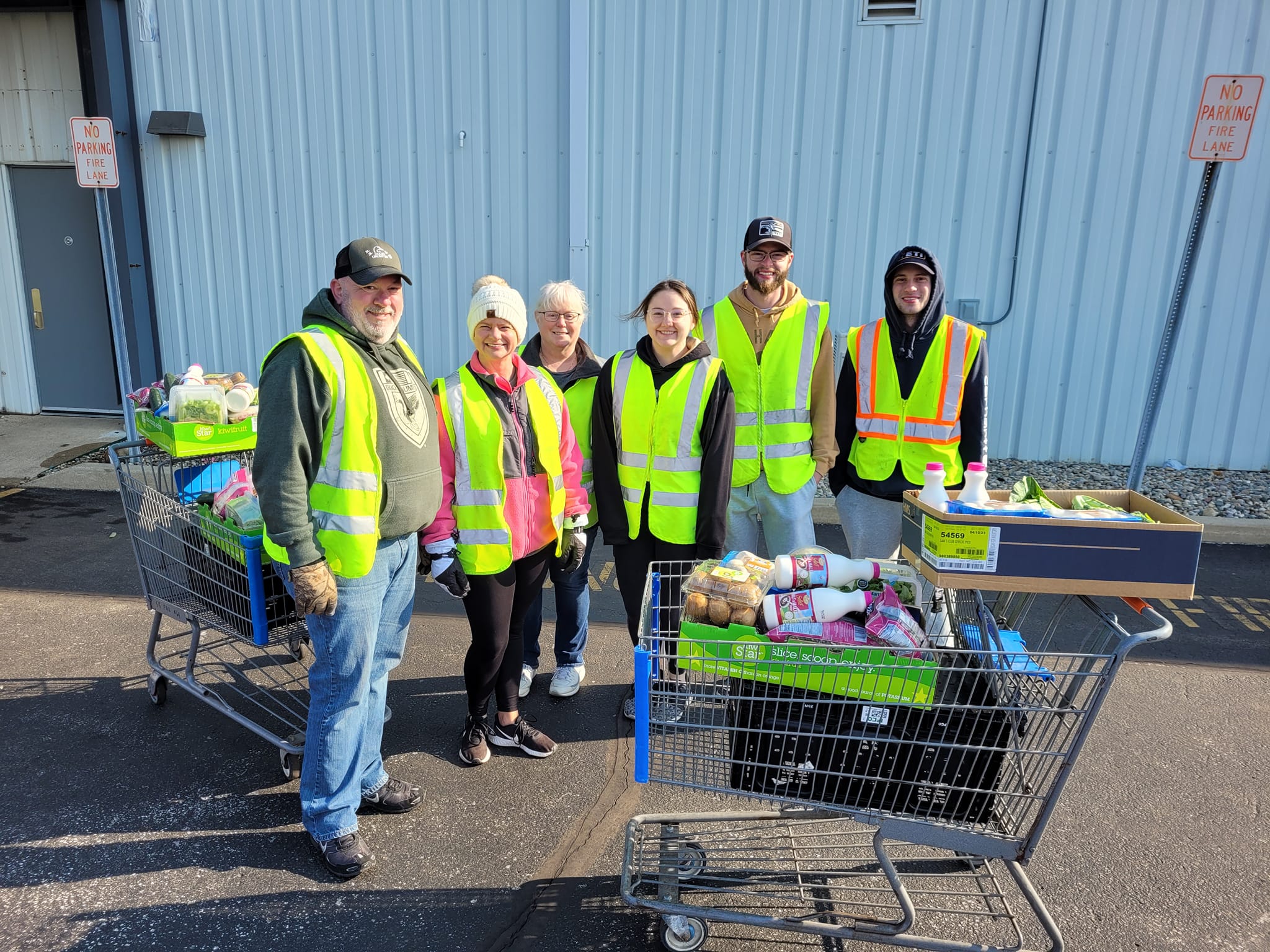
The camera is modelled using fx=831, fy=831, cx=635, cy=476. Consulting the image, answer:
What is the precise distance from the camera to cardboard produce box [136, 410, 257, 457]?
3.41 meters

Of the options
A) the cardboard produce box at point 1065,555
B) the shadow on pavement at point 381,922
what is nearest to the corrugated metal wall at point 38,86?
the shadow on pavement at point 381,922

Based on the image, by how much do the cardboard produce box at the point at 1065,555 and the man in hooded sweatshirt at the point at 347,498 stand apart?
1.71 m

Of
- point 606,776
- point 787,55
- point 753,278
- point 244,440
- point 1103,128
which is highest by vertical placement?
point 787,55

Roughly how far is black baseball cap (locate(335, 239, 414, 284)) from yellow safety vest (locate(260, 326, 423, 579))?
0.20m

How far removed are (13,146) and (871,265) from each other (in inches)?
357

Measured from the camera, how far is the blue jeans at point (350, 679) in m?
2.74

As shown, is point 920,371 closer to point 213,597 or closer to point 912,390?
point 912,390

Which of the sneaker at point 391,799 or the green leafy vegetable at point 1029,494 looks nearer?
the green leafy vegetable at point 1029,494

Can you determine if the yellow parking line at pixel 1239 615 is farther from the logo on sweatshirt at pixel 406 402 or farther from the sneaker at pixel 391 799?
the logo on sweatshirt at pixel 406 402

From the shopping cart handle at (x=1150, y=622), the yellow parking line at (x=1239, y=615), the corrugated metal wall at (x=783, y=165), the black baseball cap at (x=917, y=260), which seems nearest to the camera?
the shopping cart handle at (x=1150, y=622)

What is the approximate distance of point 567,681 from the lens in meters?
4.05

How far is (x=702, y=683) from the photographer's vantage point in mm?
2465

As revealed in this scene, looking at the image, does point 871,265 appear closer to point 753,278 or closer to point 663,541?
point 753,278

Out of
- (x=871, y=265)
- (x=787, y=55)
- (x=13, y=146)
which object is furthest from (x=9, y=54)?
(x=871, y=265)
